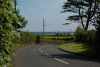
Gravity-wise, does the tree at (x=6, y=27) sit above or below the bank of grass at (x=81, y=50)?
above

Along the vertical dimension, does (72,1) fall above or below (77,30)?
above

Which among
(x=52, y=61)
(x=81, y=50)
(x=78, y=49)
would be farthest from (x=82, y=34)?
(x=52, y=61)

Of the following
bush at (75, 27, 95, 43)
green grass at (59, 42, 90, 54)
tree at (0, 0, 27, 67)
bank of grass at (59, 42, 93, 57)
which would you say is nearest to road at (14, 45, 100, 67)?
bank of grass at (59, 42, 93, 57)

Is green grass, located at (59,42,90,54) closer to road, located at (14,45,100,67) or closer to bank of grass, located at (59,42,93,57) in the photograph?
bank of grass, located at (59,42,93,57)

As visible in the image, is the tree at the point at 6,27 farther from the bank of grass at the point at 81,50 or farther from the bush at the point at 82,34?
the bush at the point at 82,34

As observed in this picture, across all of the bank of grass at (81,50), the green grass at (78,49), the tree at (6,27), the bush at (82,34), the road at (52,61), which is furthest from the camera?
the bush at (82,34)

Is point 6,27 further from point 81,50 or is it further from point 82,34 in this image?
point 82,34

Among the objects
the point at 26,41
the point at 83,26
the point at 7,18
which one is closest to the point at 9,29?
the point at 7,18

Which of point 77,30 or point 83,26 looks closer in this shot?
point 77,30

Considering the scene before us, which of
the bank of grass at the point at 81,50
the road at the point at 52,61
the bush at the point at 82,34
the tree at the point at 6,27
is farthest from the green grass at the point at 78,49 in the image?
the tree at the point at 6,27

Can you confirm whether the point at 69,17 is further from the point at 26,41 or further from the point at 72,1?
the point at 26,41

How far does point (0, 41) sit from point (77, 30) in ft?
Result: 225

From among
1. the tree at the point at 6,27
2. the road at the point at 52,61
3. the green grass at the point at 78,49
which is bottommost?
the green grass at the point at 78,49

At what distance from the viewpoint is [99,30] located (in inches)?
1187
